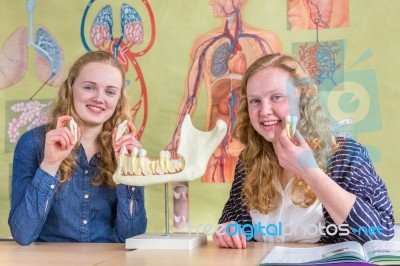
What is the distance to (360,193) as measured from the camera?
1.44m

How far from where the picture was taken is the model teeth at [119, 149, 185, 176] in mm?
1439

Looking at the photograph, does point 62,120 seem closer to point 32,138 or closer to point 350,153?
point 32,138

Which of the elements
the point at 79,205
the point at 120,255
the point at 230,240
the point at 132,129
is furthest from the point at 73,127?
the point at 230,240

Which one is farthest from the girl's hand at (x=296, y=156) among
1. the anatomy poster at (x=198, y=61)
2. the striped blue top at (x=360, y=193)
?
the anatomy poster at (x=198, y=61)

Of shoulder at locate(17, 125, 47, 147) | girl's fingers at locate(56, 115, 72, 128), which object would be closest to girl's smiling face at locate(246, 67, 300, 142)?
girl's fingers at locate(56, 115, 72, 128)

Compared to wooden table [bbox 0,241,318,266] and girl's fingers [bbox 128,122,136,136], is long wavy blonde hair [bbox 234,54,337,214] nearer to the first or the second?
wooden table [bbox 0,241,318,266]

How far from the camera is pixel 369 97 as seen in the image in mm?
1991

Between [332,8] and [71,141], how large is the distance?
1.13 m

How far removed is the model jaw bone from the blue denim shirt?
0.63ft

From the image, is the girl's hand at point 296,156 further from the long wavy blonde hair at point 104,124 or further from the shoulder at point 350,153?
the long wavy blonde hair at point 104,124

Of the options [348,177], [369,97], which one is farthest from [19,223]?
[369,97]

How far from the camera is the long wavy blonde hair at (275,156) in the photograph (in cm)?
153

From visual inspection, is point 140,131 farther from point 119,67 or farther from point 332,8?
point 332,8

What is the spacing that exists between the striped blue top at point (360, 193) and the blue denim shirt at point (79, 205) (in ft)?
1.18
